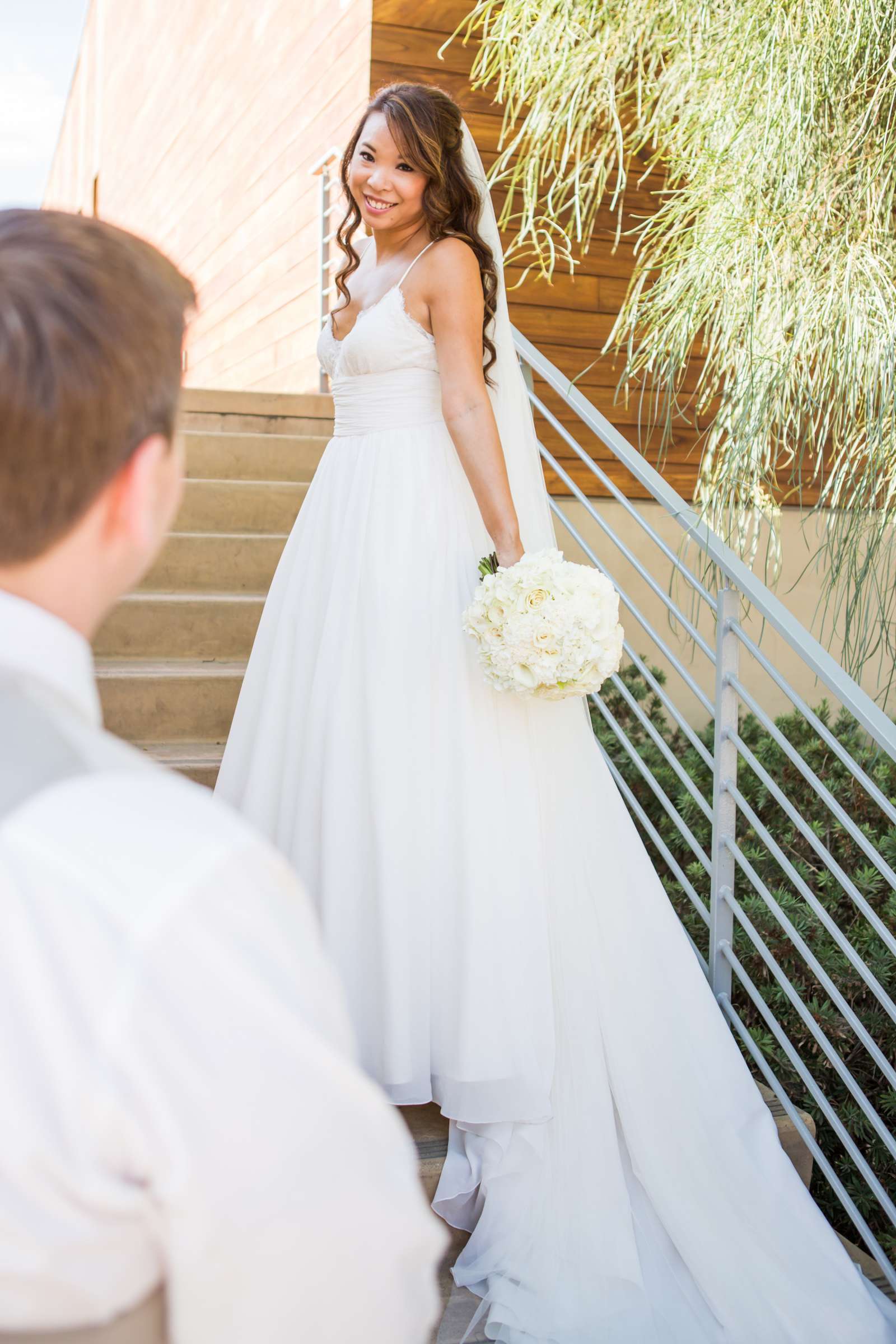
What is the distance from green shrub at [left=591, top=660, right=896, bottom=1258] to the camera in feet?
8.93

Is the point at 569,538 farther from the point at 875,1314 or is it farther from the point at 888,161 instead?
the point at 875,1314

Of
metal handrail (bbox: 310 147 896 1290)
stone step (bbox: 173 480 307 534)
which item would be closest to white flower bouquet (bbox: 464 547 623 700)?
metal handrail (bbox: 310 147 896 1290)

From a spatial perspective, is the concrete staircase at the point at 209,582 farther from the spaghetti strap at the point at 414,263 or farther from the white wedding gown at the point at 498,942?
the spaghetti strap at the point at 414,263

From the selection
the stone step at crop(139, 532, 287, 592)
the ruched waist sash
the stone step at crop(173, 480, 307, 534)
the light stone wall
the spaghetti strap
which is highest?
the spaghetti strap

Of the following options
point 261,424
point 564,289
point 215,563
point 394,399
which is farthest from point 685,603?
point 394,399

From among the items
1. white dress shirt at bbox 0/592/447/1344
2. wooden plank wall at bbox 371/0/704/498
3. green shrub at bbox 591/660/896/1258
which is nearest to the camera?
white dress shirt at bbox 0/592/447/1344

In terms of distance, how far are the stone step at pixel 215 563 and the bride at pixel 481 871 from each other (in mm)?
1162

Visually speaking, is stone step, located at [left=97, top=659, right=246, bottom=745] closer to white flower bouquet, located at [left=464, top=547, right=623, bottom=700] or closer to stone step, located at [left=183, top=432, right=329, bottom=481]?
stone step, located at [left=183, top=432, right=329, bottom=481]

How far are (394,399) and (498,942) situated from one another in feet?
3.05

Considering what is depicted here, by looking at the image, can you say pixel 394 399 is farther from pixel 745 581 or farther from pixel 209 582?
pixel 209 582

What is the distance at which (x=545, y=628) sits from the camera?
171cm

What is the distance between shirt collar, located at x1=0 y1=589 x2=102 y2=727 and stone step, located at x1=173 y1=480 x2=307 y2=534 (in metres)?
2.85

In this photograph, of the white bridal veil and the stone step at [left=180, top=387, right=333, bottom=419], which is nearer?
the white bridal veil

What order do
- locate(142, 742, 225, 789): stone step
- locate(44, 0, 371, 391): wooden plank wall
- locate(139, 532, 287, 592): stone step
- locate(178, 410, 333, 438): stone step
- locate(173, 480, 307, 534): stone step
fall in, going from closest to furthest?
1. locate(142, 742, 225, 789): stone step
2. locate(139, 532, 287, 592): stone step
3. locate(173, 480, 307, 534): stone step
4. locate(178, 410, 333, 438): stone step
5. locate(44, 0, 371, 391): wooden plank wall
